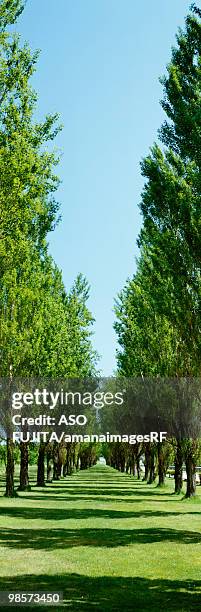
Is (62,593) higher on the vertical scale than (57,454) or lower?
lower

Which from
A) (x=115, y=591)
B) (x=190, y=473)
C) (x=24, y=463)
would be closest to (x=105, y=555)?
(x=115, y=591)

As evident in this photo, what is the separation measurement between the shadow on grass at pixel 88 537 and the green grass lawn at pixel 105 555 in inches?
0.8

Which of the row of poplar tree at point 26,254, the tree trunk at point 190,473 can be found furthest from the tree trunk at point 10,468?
the tree trunk at point 190,473

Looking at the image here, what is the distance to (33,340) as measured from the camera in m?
35.5

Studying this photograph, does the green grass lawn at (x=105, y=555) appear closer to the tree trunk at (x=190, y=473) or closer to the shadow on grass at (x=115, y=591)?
the shadow on grass at (x=115, y=591)

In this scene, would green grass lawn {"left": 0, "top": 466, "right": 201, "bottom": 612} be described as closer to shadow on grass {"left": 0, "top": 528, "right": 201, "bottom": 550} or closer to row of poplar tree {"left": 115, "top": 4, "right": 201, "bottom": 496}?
shadow on grass {"left": 0, "top": 528, "right": 201, "bottom": 550}

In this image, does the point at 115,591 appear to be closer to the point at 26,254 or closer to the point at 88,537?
the point at 88,537

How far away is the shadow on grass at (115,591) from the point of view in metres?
10.3

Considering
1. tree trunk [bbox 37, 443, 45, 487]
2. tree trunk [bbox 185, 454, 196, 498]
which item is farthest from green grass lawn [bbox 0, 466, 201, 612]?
tree trunk [bbox 37, 443, 45, 487]

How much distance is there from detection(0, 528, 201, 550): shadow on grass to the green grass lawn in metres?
0.02

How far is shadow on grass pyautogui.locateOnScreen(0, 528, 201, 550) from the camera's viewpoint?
1731 centimetres

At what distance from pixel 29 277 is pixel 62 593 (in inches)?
1017

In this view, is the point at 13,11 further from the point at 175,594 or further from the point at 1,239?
the point at 175,594

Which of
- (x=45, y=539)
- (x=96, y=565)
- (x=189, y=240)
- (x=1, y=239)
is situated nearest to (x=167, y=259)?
(x=189, y=240)
